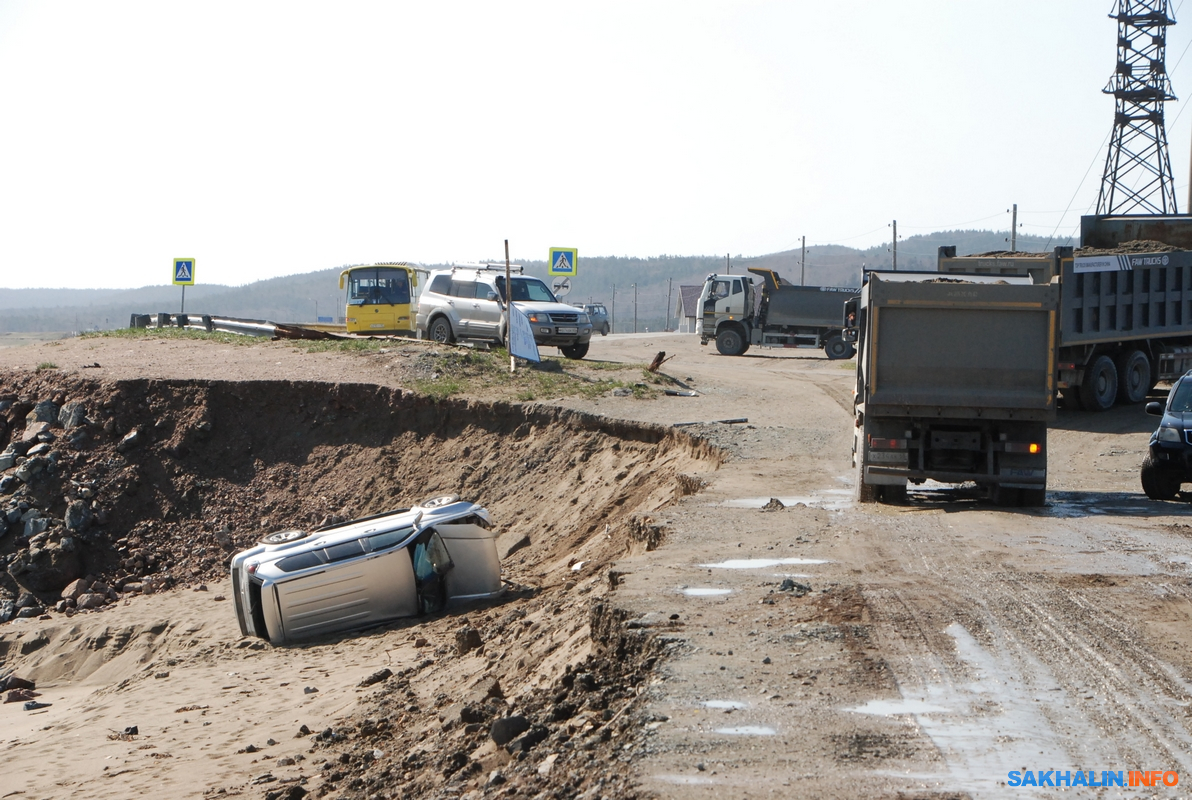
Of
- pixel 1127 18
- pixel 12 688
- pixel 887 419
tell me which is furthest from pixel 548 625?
pixel 1127 18

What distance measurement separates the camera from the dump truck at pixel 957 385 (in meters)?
11.2

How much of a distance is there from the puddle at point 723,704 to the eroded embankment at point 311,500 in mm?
1401

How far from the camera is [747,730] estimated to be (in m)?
4.82

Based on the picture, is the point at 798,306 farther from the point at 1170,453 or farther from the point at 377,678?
the point at 377,678

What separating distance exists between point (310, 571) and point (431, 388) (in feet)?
28.6

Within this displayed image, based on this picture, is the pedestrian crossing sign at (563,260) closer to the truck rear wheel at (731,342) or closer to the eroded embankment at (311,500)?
the truck rear wheel at (731,342)

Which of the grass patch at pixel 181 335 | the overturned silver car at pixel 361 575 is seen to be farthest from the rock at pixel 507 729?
the grass patch at pixel 181 335

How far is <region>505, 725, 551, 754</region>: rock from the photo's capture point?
5164 millimetres

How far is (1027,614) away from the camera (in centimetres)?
670

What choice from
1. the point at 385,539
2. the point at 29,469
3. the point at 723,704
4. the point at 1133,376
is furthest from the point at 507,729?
the point at 1133,376

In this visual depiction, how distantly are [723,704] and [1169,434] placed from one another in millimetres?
9441

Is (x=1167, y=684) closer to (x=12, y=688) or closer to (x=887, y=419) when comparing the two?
(x=887, y=419)

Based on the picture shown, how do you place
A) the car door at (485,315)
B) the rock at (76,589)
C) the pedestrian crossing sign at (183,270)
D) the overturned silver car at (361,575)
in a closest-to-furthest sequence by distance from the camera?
1. the overturned silver car at (361,575)
2. the rock at (76,589)
3. the car door at (485,315)
4. the pedestrian crossing sign at (183,270)

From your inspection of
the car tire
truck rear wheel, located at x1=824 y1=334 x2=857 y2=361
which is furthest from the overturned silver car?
truck rear wheel, located at x1=824 y1=334 x2=857 y2=361
